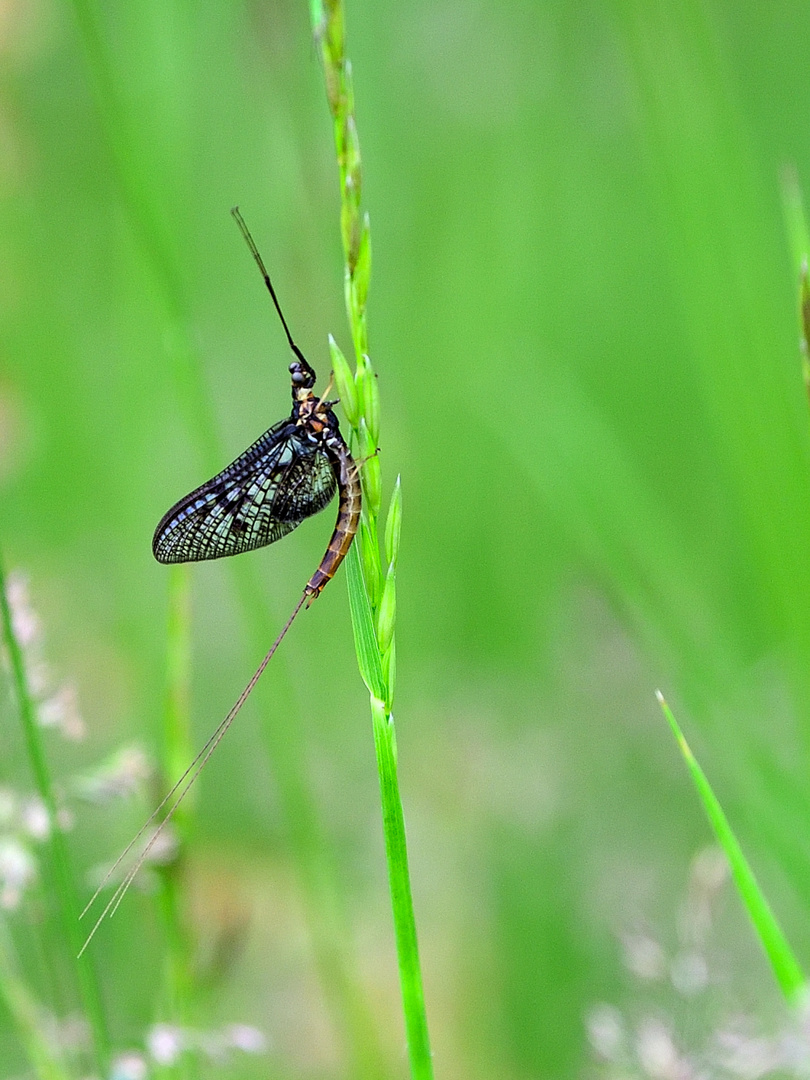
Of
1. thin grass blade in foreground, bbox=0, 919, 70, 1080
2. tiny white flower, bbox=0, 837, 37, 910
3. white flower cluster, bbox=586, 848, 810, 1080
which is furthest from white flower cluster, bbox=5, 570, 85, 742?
white flower cluster, bbox=586, 848, 810, 1080

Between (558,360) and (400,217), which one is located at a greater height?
(400,217)

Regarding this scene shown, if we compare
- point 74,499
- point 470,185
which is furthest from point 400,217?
point 74,499

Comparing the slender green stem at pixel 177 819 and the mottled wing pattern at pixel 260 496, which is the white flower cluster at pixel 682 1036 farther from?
the mottled wing pattern at pixel 260 496

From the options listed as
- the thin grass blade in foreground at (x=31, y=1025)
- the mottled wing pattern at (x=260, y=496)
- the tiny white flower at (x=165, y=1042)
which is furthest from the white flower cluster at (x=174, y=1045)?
the mottled wing pattern at (x=260, y=496)

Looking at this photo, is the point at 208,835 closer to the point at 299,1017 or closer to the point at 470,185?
the point at 299,1017

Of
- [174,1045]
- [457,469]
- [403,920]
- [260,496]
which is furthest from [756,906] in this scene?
[457,469]

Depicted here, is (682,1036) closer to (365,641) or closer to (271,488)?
(365,641)

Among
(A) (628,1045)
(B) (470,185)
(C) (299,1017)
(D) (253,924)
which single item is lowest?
(C) (299,1017)
